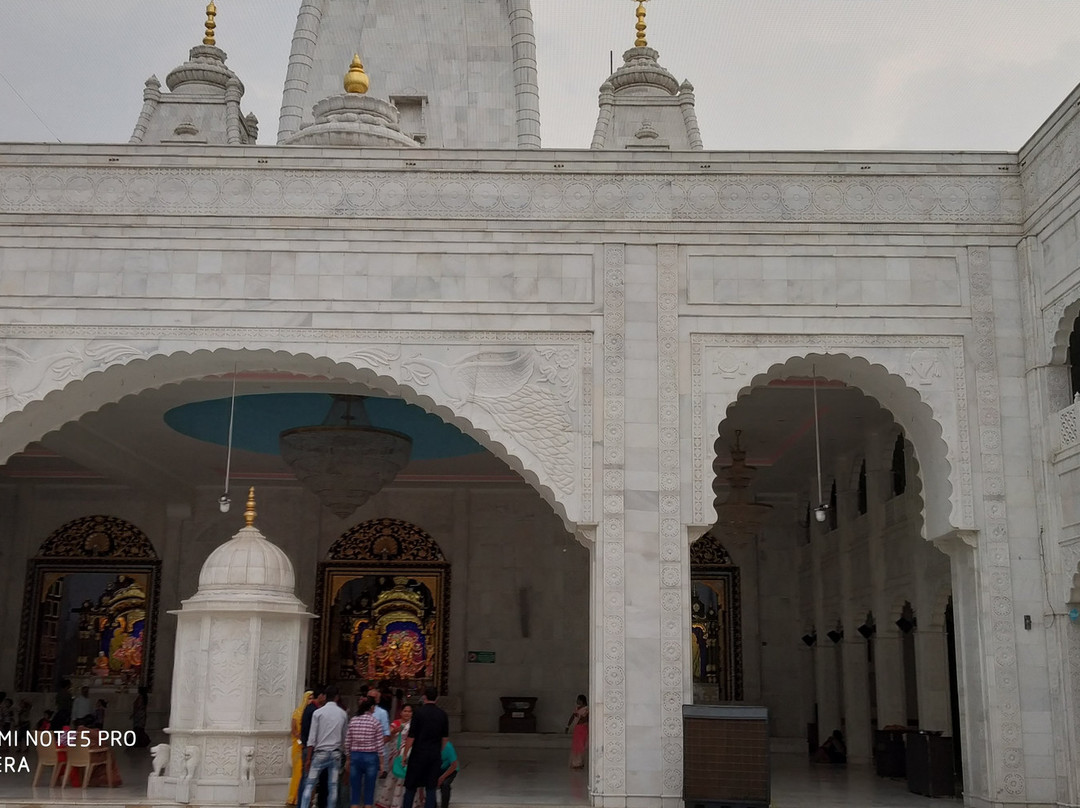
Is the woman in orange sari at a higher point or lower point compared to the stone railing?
lower

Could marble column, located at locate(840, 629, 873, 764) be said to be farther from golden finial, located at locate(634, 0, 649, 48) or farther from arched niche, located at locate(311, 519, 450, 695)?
golden finial, located at locate(634, 0, 649, 48)

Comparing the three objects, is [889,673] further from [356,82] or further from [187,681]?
[356,82]

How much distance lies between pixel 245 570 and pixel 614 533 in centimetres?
240

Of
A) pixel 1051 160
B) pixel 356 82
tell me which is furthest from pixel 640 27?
pixel 1051 160

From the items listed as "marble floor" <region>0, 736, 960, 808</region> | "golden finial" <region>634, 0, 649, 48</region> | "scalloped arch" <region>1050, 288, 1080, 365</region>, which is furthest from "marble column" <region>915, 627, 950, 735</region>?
"golden finial" <region>634, 0, 649, 48</region>

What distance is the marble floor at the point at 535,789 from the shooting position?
7250 mm

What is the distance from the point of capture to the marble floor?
7.25 metres

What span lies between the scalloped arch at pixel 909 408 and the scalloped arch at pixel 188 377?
5.11ft

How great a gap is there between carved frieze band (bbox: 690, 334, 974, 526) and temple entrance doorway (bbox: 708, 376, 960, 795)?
1.03 meters

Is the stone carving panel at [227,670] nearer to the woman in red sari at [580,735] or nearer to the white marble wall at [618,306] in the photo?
the white marble wall at [618,306]

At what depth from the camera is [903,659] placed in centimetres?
1145

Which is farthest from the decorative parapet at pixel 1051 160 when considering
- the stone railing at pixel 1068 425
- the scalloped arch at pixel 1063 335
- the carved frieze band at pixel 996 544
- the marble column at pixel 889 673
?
the marble column at pixel 889 673

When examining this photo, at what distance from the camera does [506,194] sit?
785 centimetres

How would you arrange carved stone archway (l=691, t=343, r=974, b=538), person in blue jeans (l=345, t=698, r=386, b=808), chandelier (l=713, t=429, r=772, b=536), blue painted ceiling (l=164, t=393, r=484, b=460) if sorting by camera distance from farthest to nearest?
chandelier (l=713, t=429, r=772, b=536) → blue painted ceiling (l=164, t=393, r=484, b=460) → carved stone archway (l=691, t=343, r=974, b=538) → person in blue jeans (l=345, t=698, r=386, b=808)
